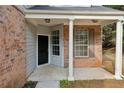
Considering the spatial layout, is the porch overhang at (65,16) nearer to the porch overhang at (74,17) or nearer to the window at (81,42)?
the porch overhang at (74,17)

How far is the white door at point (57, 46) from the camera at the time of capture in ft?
37.9

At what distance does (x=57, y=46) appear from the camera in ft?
39.4

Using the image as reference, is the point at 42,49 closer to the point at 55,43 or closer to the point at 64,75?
the point at 55,43

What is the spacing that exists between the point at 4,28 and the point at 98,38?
26.2 ft

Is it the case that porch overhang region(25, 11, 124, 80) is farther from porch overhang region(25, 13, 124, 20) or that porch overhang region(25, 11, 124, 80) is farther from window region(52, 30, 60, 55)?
window region(52, 30, 60, 55)

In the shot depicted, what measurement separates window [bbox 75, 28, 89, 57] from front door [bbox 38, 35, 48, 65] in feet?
6.64

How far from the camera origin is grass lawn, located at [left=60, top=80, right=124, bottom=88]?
6907mm

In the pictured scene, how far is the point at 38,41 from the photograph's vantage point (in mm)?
11289

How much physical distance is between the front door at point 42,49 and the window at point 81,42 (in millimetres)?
2023

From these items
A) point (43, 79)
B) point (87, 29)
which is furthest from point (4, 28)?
point (87, 29)

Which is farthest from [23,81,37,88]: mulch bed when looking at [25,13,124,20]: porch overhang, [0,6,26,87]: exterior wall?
[25,13,124,20]: porch overhang

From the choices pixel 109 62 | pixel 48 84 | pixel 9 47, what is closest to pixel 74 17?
pixel 48 84
